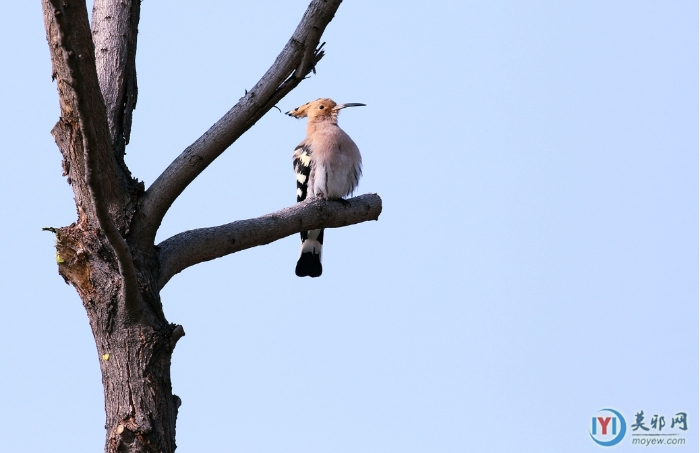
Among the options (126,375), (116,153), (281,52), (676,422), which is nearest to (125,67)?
(116,153)

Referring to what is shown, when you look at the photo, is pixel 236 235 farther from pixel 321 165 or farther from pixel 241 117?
pixel 321 165

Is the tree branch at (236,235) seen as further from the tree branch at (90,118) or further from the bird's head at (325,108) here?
the bird's head at (325,108)

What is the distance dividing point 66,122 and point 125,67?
513 mm

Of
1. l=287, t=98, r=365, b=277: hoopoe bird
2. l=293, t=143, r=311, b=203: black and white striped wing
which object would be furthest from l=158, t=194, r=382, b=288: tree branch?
l=293, t=143, r=311, b=203: black and white striped wing

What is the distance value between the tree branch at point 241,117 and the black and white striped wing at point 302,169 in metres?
1.93

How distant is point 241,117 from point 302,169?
203cm

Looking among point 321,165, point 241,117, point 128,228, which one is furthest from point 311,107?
point 128,228

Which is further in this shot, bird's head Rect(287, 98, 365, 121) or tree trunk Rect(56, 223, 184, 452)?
bird's head Rect(287, 98, 365, 121)

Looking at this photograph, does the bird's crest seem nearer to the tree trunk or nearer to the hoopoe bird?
the hoopoe bird

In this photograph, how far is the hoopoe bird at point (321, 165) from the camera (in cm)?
446

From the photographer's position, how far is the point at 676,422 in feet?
13.4

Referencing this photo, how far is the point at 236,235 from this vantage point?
2.91 metres

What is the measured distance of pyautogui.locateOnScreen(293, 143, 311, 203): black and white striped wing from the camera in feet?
15.4

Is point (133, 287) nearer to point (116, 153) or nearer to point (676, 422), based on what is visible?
point (116, 153)
